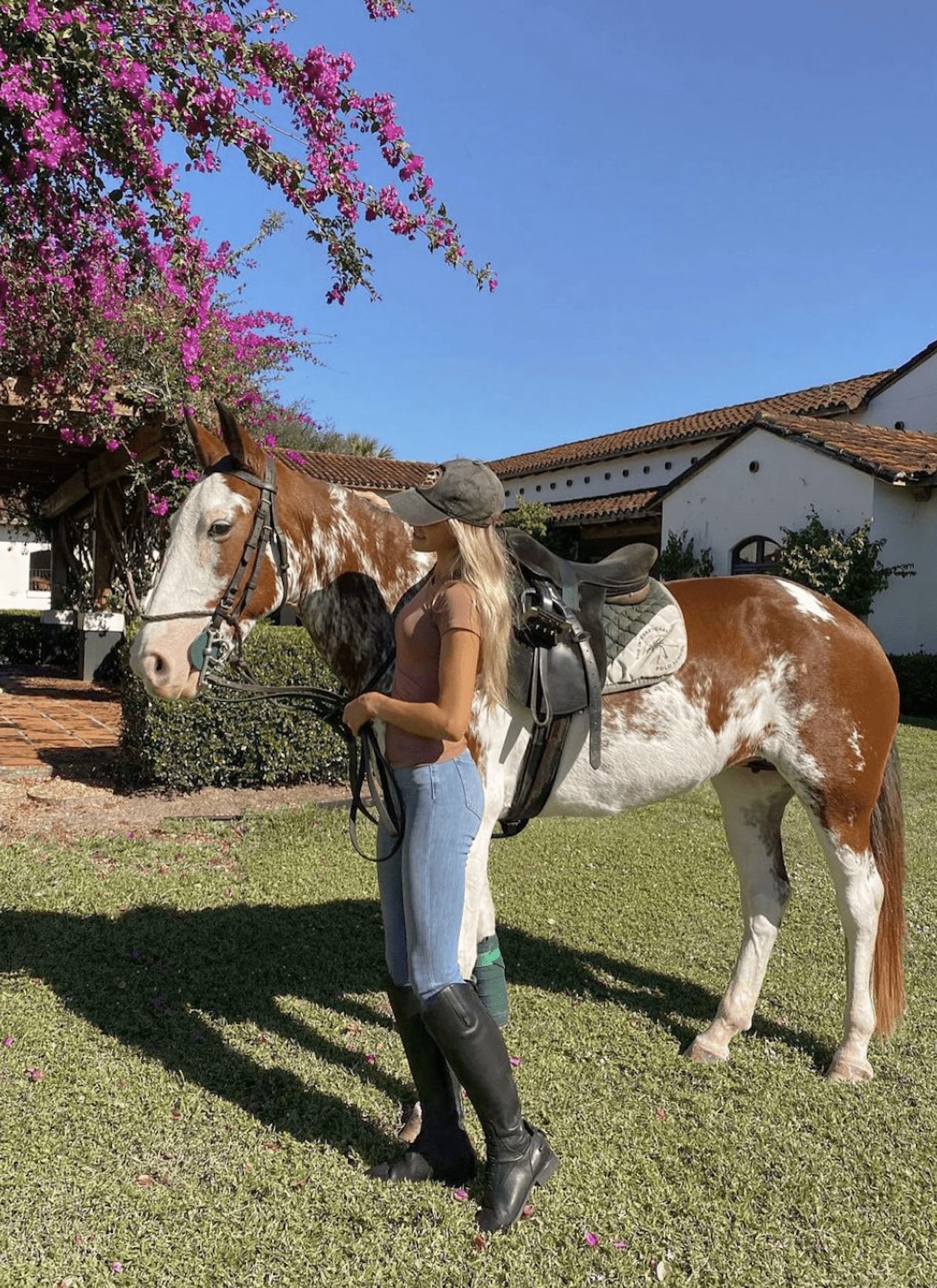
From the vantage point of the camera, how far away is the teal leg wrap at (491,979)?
9.54 ft

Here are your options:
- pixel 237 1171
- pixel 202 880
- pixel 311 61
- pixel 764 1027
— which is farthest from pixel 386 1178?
pixel 311 61

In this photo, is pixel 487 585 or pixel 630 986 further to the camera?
pixel 630 986

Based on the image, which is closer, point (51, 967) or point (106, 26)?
point (51, 967)

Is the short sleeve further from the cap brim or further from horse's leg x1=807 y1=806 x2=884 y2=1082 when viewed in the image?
horse's leg x1=807 y1=806 x2=884 y2=1082

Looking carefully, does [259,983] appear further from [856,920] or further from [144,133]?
[144,133]

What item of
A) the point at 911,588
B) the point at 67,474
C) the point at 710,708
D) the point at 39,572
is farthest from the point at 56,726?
the point at 39,572

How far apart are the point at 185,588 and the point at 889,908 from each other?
2.91 meters

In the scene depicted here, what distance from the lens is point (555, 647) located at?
2.62m

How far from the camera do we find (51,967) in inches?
151

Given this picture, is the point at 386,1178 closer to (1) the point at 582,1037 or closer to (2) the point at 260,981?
(1) the point at 582,1037

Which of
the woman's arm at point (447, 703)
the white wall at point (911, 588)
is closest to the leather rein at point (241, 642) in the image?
the woman's arm at point (447, 703)

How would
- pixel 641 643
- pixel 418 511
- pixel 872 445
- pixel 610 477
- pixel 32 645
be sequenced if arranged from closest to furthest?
pixel 418 511, pixel 641 643, pixel 872 445, pixel 32 645, pixel 610 477

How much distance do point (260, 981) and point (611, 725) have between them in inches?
83.7

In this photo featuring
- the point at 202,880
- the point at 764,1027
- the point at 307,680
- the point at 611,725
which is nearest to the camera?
the point at 611,725
